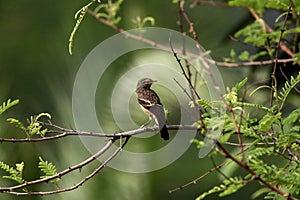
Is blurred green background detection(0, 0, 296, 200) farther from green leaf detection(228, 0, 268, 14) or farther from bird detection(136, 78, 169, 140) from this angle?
green leaf detection(228, 0, 268, 14)

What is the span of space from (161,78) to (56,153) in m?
0.46

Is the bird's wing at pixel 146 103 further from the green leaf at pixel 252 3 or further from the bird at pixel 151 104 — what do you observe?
the green leaf at pixel 252 3

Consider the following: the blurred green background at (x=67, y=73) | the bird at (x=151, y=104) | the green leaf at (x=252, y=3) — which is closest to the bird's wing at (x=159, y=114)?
the bird at (x=151, y=104)

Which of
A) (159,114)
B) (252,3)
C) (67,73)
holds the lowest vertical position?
(159,114)

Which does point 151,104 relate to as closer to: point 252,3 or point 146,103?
point 146,103

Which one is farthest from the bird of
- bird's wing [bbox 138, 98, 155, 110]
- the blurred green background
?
the blurred green background

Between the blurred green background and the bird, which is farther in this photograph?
the blurred green background

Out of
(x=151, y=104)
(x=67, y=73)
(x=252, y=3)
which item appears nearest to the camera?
(x=252, y=3)

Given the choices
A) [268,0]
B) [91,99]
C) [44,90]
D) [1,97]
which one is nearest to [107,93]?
[91,99]

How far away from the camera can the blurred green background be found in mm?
1944

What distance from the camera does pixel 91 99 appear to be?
197 cm

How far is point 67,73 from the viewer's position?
2.11 m

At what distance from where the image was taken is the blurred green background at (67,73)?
6.38ft

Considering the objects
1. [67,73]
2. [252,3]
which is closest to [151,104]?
[252,3]
